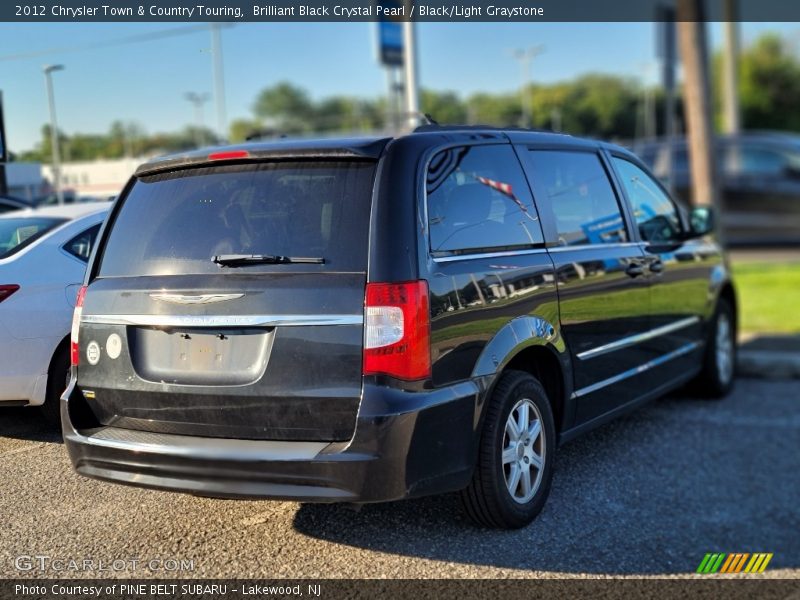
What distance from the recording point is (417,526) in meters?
3.98

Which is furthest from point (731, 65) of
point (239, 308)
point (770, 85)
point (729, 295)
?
point (770, 85)

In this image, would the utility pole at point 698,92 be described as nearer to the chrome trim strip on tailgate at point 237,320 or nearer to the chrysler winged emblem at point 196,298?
the chrome trim strip on tailgate at point 237,320

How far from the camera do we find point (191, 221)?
3.72 metres

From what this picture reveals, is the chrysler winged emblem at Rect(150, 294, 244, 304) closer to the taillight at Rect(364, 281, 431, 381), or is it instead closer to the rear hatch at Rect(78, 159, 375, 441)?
the rear hatch at Rect(78, 159, 375, 441)

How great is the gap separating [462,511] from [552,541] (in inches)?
17.2

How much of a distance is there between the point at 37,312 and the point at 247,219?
1.68 m

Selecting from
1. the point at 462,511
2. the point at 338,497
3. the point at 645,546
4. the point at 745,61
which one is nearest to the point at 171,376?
Answer: the point at 338,497

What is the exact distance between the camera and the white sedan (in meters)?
4.51

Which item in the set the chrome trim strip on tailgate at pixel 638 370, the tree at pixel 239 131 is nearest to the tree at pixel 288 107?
the tree at pixel 239 131

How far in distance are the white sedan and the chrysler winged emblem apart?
1347mm

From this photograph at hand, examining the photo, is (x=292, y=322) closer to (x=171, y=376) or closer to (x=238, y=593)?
(x=171, y=376)

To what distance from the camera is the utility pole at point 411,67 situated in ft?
33.3
